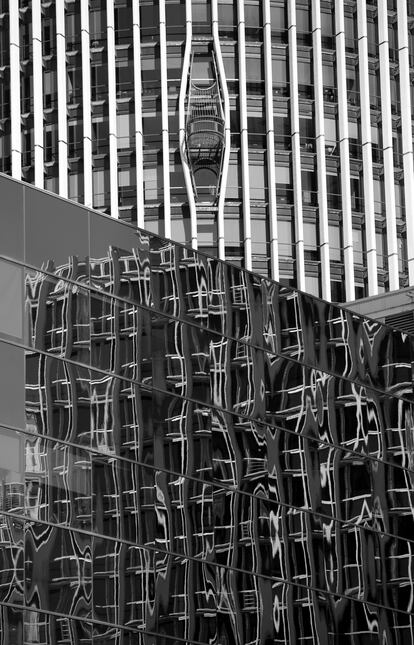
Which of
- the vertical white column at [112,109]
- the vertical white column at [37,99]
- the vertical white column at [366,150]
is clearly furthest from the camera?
the vertical white column at [366,150]

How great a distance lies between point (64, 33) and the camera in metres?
99.8

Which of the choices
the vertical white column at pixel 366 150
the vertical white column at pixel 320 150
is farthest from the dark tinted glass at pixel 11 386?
the vertical white column at pixel 366 150

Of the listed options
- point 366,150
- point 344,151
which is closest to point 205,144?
point 344,151

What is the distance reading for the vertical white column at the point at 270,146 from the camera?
98812mm

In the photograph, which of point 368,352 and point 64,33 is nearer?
point 368,352

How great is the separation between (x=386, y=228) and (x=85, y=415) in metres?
58.8

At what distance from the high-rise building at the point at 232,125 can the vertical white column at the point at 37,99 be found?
0.27 feet

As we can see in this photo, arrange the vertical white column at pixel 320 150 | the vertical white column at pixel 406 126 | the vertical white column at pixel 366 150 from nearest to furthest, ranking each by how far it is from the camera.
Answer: the vertical white column at pixel 320 150, the vertical white column at pixel 366 150, the vertical white column at pixel 406 126

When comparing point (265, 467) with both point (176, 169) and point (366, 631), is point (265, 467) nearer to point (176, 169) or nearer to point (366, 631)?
point (366, 631)

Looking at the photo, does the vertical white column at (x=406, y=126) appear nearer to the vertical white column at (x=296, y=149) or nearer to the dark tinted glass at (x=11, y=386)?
the vertical white column at (x=296, y=149)

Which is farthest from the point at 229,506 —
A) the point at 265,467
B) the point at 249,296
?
the point at 249,296

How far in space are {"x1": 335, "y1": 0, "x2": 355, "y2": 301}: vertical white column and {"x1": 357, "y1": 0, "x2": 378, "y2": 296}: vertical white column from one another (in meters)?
0.82

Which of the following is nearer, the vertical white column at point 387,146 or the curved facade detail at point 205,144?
the curved facade detail at point 205,144

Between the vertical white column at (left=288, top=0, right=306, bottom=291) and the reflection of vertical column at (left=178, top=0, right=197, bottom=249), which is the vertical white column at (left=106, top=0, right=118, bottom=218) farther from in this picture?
the vertical white column at (left=288, top=0, right=306, bottom=291)
